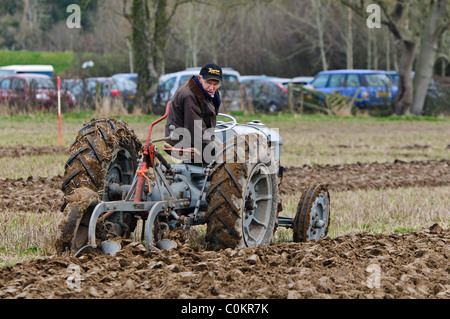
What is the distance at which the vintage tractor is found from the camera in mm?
5980

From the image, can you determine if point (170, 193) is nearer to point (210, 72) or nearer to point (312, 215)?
point (210, 72)

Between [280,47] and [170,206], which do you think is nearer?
[170,206]

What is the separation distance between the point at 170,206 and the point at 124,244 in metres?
0.52

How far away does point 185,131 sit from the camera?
680 centimetres

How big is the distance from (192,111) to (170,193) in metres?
0.80

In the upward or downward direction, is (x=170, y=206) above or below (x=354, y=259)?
above

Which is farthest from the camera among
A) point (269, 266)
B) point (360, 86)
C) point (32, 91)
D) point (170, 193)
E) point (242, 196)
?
point (360, 86)

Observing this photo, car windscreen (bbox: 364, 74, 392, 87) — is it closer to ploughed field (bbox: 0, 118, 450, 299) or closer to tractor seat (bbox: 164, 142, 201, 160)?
ploughed field (bbox: 0, 118, 450, 299)

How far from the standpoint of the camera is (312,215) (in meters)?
7.20

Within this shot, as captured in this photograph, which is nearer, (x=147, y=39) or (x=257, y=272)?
(x=257, y=272)

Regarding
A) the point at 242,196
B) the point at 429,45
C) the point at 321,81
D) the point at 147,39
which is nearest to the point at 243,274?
the point at 242,196

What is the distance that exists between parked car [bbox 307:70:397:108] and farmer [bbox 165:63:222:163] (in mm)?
25642
